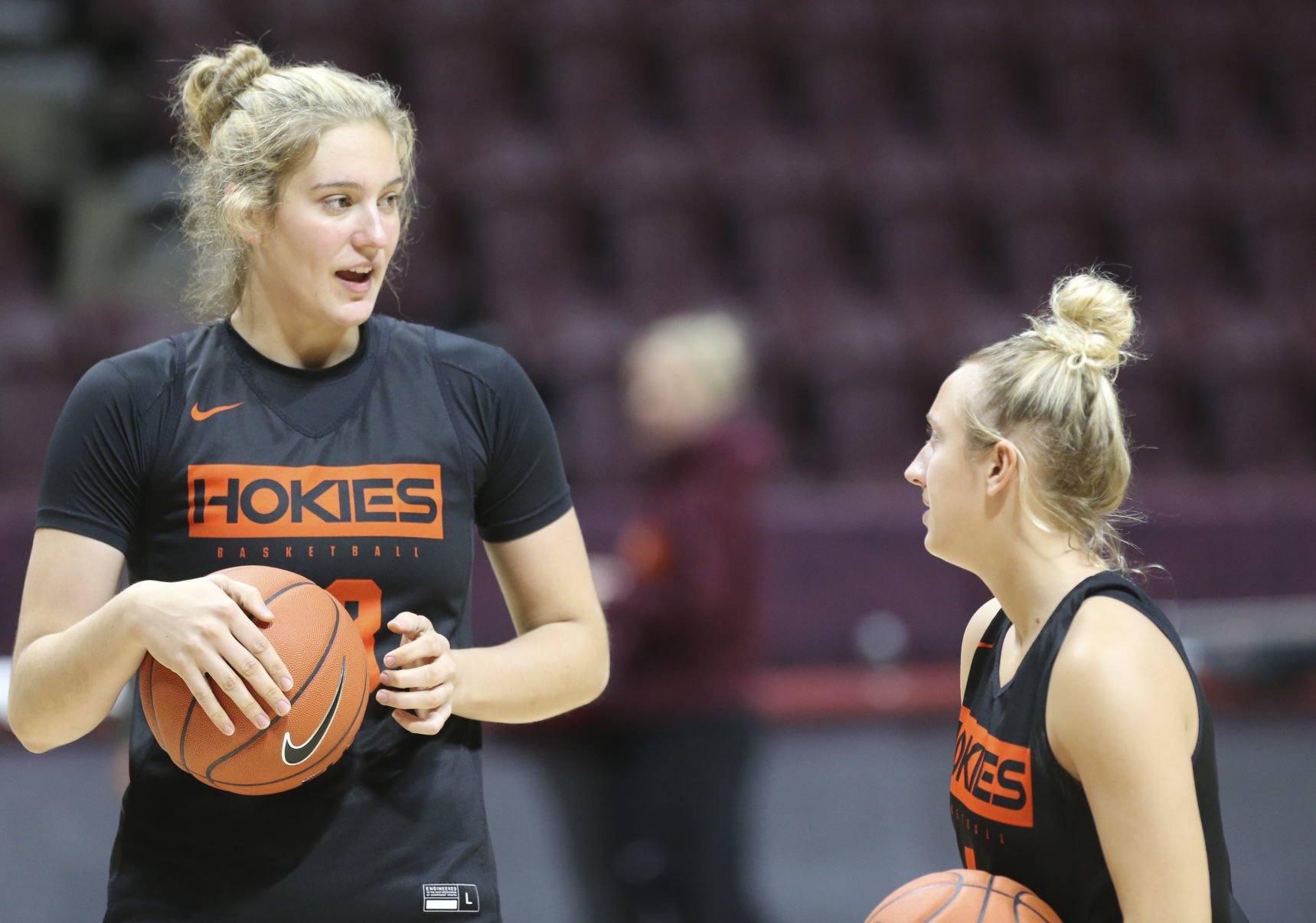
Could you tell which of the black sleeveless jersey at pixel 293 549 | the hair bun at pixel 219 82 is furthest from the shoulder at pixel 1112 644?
the hair bun at pixel 219 82

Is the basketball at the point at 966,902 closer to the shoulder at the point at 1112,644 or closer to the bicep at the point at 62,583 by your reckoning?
the shoulder at the point at 1112,644

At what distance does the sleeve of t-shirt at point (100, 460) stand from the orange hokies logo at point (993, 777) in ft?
3.24

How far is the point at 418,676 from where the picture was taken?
160 cm

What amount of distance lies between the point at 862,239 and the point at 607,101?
4.00 ft

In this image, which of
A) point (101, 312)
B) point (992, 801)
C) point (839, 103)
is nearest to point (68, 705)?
point (992, 801)

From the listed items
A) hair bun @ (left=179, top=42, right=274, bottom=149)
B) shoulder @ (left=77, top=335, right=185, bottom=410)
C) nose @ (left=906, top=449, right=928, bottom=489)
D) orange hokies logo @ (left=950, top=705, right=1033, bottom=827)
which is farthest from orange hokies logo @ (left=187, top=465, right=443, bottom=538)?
orange hokies logo @ (left=950, top=705, right=1033, bottom=827)

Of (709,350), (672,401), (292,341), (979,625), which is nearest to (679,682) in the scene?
(672,401)

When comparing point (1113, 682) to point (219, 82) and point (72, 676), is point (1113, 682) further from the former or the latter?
point (219, 82)

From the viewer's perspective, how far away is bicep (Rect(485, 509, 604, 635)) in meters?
1.86

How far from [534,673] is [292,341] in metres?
0.49

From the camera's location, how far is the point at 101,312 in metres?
5.39

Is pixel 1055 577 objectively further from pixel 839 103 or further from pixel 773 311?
pixel 839 103

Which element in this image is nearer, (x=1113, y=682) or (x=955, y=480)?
(x=1113, y=682)

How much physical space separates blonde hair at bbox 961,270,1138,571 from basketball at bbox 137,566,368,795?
76 centimetres
